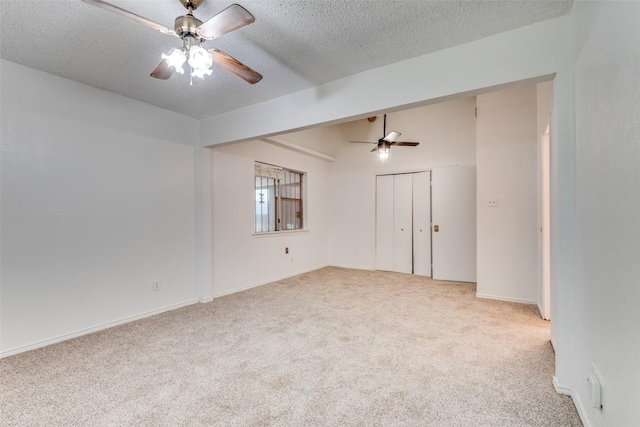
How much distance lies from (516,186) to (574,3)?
2.42 m

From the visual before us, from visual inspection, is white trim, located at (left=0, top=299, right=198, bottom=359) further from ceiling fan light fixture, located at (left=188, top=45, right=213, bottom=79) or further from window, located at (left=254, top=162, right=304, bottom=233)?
ceiling fan light fixture, located at (left=188, top=45, right=213, bottom=79)

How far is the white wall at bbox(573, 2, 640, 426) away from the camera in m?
1.05

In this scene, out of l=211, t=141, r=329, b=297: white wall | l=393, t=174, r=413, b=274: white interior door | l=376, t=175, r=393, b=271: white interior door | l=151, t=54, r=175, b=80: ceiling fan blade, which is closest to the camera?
l=151, t=54, r=175, b=80: ceiling fan blade

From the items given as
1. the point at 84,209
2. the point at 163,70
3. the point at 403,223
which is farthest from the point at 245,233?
the point at 403,223

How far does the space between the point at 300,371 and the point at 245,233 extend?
272 cm

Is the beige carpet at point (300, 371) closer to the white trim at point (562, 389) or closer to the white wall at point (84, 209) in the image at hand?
the white trim at point (562, 389)

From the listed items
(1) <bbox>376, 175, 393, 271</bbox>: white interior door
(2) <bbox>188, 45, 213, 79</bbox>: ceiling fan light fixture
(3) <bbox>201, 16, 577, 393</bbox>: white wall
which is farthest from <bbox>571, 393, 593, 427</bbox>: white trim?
(1) <bbox>376, 175, 393, 271</bbox>: white interior door

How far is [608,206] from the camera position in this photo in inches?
50.2

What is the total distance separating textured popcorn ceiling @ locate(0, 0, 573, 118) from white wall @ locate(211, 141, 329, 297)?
1.59m

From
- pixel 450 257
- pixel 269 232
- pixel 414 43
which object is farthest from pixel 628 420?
pixel 269 232

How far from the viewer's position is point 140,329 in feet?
9.67

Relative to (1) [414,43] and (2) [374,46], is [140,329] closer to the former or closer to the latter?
(2) [374,46]

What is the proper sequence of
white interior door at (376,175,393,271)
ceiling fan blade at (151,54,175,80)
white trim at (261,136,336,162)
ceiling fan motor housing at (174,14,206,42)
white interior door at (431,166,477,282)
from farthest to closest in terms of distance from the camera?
white interior door at (376,175,393,271), white interior door at (431,166,477,282), white trim at (261,136,336,162), ceiling fan blade at (151,54,175,80), ceiling fan motor housing at (174,14,206,42)

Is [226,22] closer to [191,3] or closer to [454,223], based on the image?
[191,3]
